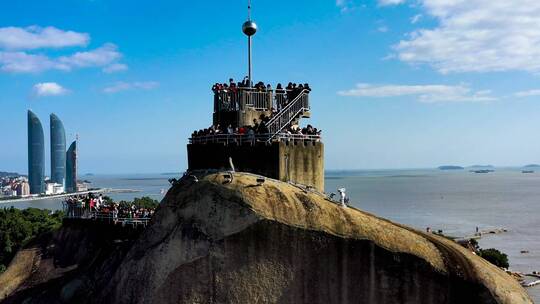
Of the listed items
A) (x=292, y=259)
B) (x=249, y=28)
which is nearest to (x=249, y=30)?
(x=249, y=28)

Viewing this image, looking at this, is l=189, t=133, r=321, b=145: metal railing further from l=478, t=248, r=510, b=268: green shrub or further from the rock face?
l=478, t=248, r=510, b=268: green shrub

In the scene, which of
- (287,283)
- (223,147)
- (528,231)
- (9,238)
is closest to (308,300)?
(287,283)

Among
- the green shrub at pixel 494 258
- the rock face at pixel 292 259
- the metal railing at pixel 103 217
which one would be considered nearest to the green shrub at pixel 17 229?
the metal railing at pixel 103 217

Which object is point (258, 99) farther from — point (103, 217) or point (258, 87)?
point (103, 217)

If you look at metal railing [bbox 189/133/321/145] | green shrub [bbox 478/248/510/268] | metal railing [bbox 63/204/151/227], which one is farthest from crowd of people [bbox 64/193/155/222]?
green shrub [bbox 478/248/510/268]

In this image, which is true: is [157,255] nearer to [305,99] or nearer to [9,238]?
[305,99]

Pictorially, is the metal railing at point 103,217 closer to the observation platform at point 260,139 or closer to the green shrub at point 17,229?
the observation platform at point 260,139
